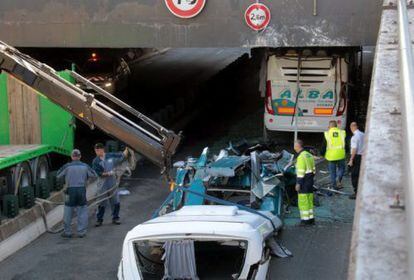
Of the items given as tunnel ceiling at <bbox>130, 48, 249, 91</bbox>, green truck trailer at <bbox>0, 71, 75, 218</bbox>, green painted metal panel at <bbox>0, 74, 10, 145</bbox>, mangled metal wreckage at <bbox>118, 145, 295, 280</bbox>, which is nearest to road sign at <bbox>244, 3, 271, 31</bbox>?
green truck trailer at <bbox>0, 71, 75, 218</bbox>

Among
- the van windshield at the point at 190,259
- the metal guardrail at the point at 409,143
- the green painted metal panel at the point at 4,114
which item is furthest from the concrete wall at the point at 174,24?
the metal guardrail at the point at 409,143

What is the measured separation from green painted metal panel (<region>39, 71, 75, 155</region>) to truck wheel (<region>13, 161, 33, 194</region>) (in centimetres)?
211

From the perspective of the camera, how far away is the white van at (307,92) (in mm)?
18984

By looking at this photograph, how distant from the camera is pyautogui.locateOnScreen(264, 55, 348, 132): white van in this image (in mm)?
18984

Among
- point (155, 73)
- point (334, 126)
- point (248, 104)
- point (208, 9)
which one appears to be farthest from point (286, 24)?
point (155, 73)

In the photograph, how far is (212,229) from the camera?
8.40 meters

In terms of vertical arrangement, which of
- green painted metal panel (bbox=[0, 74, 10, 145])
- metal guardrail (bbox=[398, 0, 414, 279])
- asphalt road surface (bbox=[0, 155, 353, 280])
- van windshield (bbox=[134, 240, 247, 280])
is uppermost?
metal guardrail (bbox=[398, 0, 414, 279])

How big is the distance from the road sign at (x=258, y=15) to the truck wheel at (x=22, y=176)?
284 inches

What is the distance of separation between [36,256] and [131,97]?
1536cm

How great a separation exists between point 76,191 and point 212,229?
498cm

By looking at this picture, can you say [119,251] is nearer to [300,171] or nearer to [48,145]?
[300,171]

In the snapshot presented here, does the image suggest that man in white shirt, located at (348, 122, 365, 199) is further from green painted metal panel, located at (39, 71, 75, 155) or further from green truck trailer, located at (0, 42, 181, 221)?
green painted metal panel, located at (39, 71, 75, 155)

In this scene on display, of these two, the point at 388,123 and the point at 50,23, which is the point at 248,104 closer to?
the point at 50,23

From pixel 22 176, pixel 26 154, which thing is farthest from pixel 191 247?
pixel 26 154
